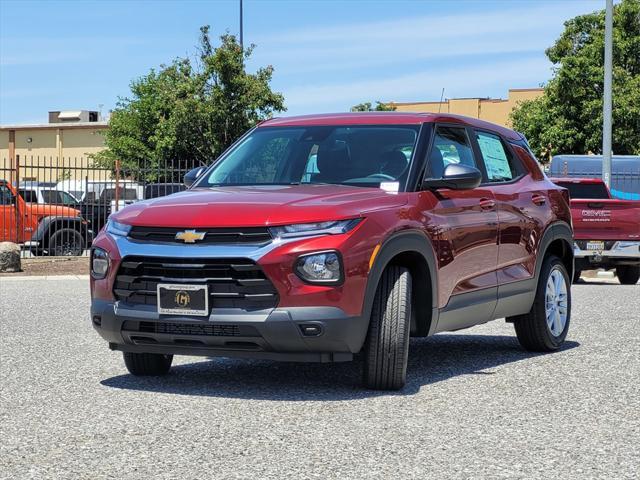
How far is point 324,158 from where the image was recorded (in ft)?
26.4

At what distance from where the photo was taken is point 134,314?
22.9ft

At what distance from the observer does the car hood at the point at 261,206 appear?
676 cm

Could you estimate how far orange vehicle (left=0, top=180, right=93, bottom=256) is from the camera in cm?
2502

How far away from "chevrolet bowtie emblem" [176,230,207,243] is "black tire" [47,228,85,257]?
1928cm

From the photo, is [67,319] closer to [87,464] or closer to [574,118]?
[87,464]

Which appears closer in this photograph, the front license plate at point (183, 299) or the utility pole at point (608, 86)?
the front license plate at point (183, 299)

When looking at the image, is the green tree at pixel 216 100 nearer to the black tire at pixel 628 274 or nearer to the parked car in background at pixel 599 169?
the parked car in background at pixel 599 169

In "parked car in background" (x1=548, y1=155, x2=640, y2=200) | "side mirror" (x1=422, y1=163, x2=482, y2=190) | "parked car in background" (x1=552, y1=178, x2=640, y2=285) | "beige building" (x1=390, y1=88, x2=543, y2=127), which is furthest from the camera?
"beige building" (x1=390, y1=88, x2=543, y2=127)

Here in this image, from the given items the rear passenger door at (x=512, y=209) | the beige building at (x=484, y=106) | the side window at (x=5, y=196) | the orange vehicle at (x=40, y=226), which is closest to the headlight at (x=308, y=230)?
the rear passenger door at (x=512, y=209)

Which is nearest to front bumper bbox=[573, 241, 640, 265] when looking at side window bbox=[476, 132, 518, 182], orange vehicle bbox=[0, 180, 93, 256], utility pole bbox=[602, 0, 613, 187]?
utility pole bbox=[602, 0, 613, 187]

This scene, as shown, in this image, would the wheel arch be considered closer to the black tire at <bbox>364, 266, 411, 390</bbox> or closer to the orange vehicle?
the orange vehicle

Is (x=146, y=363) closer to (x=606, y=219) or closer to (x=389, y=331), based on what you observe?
(x=389, y=331)

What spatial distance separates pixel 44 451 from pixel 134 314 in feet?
5.10

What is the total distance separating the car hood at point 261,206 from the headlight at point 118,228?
0.03 metres
